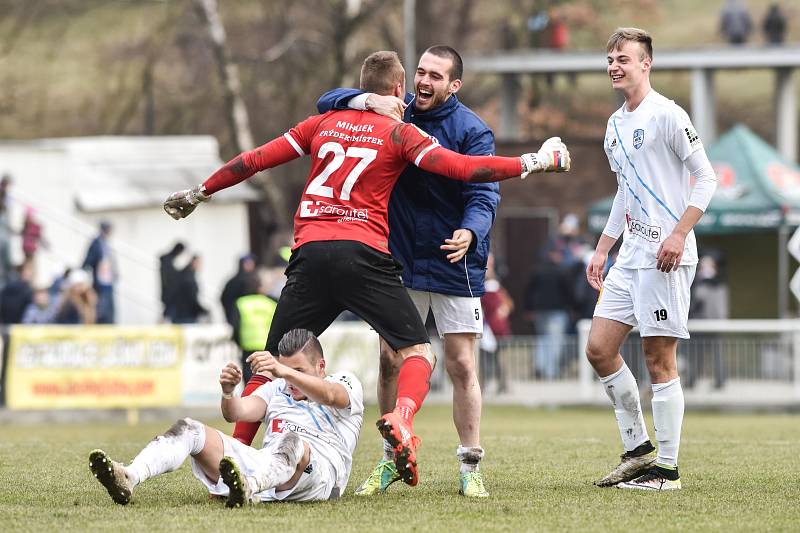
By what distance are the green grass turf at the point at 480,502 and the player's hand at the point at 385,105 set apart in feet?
6.41

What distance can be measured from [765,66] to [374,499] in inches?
1081

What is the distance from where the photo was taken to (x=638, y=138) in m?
8.29

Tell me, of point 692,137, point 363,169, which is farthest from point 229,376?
point 692,137

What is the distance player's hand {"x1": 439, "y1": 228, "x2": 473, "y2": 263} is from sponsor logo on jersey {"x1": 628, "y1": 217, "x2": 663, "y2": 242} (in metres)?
1.05

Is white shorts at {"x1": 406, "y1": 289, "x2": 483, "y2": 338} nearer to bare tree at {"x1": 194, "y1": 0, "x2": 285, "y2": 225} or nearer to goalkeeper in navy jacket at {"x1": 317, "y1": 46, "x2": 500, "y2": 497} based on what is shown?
goalkeeper in navy jacket at {"x1": 317, "y1": 46, "x2": 500, "y2": 497}

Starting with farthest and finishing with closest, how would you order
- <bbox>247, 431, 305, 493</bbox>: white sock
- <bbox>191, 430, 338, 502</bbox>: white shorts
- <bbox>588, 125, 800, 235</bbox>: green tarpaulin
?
<bbox>588, 125, 800, 235</bbox>: green tarpaulin → <bbox>191, 430, 338, 502</bbox>: white shorts → <bbox>247, 431, 305, 493</bbox>: white sock

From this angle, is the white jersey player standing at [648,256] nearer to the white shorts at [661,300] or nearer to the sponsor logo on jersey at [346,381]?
the white shorts at [661,300]

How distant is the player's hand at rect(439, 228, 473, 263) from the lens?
305 inches

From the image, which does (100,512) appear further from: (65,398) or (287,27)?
(287,27)

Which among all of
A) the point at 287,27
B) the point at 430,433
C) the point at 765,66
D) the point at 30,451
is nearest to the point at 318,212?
the point at 30,451

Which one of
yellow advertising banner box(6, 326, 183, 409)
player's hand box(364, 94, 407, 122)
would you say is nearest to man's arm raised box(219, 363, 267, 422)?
player's hand box(364, 94, 407, 122)

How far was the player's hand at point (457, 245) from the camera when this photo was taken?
25.4ft

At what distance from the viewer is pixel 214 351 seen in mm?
19625

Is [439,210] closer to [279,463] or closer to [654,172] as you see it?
[654,172]
